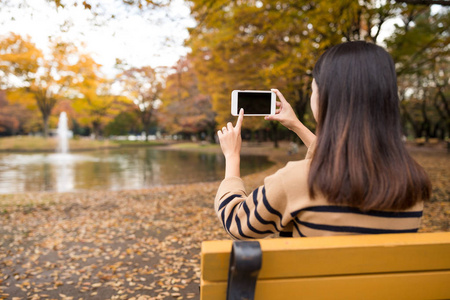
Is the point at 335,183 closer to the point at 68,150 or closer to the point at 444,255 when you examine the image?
the point at 444,255

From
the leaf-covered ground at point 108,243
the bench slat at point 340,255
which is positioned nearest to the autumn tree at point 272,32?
the leaf-covered ground at point 108,243

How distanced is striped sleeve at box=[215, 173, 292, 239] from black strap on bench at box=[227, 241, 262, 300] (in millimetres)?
190

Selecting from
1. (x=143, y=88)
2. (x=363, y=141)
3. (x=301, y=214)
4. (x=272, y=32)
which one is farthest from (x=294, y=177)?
(x=143, y=88)

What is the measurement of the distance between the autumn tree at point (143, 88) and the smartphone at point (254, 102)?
36736 millimetres

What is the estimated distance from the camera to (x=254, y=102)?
1562 millimetres

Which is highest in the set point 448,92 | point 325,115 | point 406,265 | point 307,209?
point 448,92

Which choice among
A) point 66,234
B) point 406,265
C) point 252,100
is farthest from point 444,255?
point 66,234

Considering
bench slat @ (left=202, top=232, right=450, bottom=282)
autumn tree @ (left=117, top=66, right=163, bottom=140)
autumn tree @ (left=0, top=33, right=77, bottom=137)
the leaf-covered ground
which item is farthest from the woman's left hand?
Result: autumn tree @ (left=117, top=66, right=163, bottom=140)

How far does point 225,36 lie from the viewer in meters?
10.3

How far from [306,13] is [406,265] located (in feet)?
25.3

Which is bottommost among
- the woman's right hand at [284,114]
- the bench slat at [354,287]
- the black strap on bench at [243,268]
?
the bench slat at [354,287]

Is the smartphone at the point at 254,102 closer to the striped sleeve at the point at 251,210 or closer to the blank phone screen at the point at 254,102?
the blank phone screen at the point at 254,102

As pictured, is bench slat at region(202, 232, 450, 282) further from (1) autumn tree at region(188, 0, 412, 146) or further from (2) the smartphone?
(1) autumn tree at region(188, 0, 412, 146)

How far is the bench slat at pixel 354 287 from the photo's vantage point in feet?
3.33
